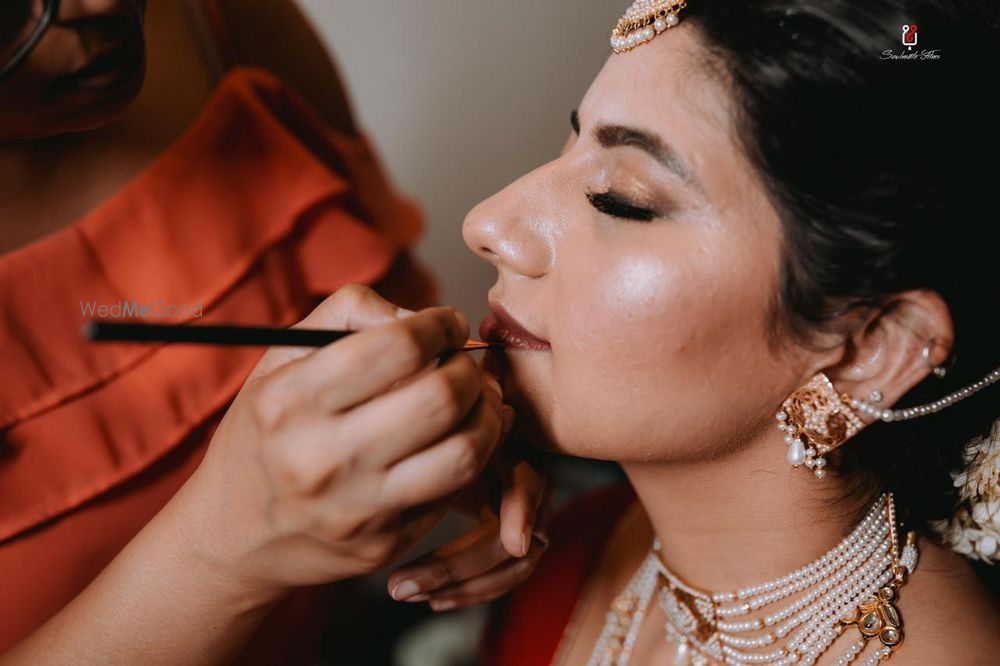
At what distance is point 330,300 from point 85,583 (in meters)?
0.50

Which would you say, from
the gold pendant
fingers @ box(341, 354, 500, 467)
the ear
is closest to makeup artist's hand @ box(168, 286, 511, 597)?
fingers @ box(341, 354, 500, 467)

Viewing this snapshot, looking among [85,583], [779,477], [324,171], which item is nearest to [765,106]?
[779,477]

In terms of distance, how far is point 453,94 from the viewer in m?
1.45

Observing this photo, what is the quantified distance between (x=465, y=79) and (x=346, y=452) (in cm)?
104

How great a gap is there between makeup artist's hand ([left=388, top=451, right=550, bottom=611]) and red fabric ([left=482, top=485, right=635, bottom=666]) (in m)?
0.16

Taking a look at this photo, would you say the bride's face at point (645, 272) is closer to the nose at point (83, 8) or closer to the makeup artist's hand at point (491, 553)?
the makeup artist's hand at point (491, 553)

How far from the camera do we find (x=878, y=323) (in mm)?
739

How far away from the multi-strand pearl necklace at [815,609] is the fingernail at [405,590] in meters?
0.34

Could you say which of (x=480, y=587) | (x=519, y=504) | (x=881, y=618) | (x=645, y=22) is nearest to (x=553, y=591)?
(x=480, y=587)

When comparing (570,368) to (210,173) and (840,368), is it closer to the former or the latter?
(840,368)

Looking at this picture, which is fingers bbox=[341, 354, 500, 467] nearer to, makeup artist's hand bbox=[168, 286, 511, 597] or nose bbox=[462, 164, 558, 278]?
makeup artist's hand bbox=[168, 286, 511, 597]

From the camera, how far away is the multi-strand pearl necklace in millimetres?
822

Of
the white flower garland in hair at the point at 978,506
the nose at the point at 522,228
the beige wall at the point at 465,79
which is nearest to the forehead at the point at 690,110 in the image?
the nose at the point at 522,228
